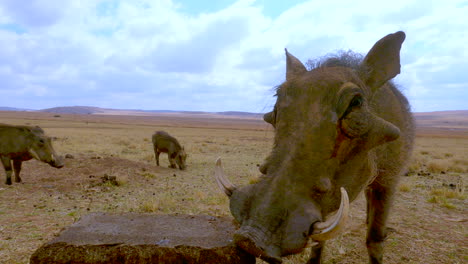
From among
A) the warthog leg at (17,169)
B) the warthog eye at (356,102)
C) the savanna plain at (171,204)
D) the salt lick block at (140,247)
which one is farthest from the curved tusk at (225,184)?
the warthog leg at (17,169)

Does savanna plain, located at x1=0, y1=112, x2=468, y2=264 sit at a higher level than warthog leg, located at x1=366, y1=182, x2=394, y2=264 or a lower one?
lower

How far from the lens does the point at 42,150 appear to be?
30.6ft

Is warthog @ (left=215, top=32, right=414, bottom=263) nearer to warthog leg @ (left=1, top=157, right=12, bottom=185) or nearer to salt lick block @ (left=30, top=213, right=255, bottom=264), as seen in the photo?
salt lick block @ (left=30, top=213, right=255, bottom=264)

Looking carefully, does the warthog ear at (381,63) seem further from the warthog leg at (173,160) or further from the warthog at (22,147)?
the warthog leg at (173,160)

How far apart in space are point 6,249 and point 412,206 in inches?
311

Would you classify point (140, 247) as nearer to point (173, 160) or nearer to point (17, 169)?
Answer: point (17, 169)

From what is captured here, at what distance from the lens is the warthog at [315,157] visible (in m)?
2.10

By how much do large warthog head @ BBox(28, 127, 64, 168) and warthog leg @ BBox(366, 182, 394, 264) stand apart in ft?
27.7

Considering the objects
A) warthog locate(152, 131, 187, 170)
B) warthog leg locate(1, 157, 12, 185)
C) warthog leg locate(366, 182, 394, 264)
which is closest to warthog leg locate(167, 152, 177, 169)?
warthog locate(152, 131, 187, 170)

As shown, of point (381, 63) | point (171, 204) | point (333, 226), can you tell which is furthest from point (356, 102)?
point (171, 204)

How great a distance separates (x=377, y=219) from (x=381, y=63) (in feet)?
6.96

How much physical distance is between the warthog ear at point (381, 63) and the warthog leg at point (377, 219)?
155 cm

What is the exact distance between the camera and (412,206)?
767 cm

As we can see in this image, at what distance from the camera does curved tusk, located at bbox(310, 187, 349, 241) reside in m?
2.01
